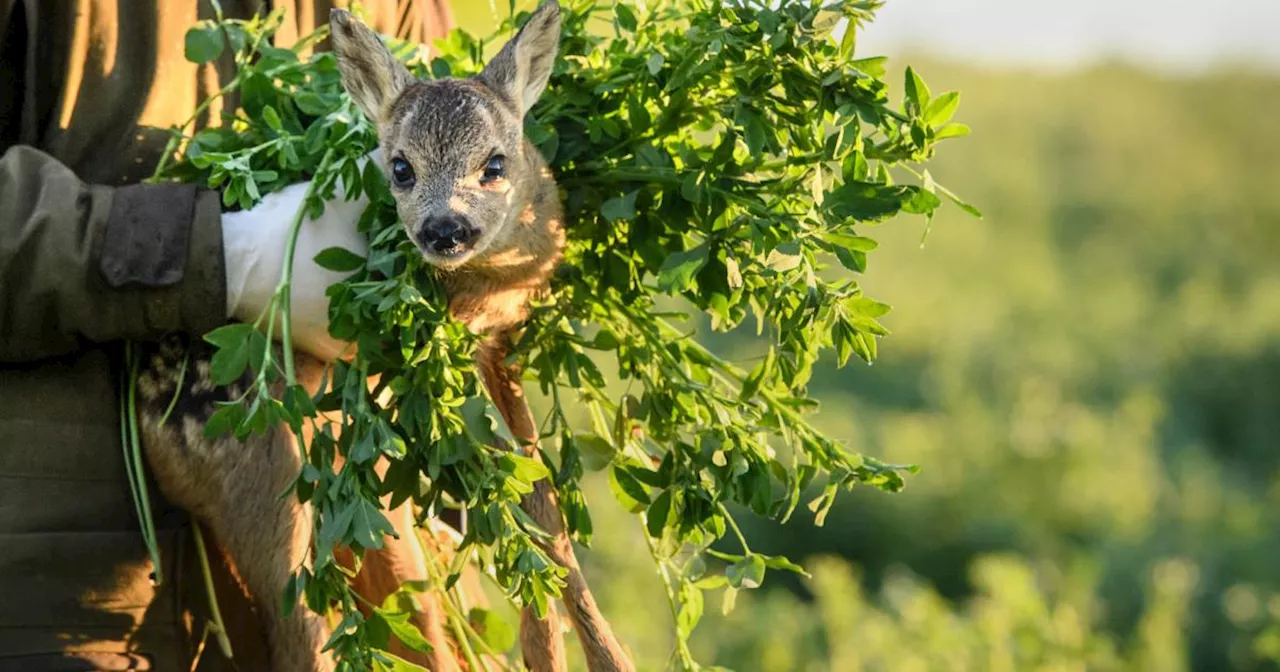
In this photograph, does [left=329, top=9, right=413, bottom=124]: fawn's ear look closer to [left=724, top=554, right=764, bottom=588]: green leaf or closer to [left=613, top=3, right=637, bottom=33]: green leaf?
[left=613, top=3, right=637, bottom=33]: green leaf

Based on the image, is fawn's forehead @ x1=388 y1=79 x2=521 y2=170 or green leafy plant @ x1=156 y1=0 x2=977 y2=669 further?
fawn's forehead @ x1=388 y1=79 x2=521 y2=170

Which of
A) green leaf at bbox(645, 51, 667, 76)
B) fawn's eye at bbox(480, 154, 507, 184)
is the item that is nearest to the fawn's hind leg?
fawn's eye at bbox(480, 154, 507, 184)

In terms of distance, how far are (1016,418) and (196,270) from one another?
716cm

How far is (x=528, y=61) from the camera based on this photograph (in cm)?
273

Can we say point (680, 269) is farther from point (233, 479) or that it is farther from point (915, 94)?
point (233, 479)

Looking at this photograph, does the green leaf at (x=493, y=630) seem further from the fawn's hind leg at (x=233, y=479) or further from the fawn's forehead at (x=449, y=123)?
the fawn's forehead at (x=449, y=123)

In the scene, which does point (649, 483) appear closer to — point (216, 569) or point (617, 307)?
point (617, 307)

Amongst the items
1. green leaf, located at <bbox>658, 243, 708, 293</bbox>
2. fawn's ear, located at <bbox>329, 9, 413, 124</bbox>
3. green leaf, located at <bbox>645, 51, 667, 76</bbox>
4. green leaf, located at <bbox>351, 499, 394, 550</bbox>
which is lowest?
green leaf, located at <bbox>351, 499, 394, 550</bbox>

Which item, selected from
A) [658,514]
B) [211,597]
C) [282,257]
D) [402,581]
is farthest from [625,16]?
[211,597]

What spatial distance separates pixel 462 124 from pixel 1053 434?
654 cm

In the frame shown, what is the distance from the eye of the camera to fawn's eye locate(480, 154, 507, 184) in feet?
9.03

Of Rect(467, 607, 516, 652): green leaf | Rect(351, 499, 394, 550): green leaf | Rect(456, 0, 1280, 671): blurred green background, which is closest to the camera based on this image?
Rect(351, 499, 394, 550): green leaf

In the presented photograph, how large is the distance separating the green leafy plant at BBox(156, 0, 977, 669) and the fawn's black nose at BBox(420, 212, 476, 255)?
0.20 ft

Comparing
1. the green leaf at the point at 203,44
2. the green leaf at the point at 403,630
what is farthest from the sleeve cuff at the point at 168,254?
the green leaf at the point at 403,630
